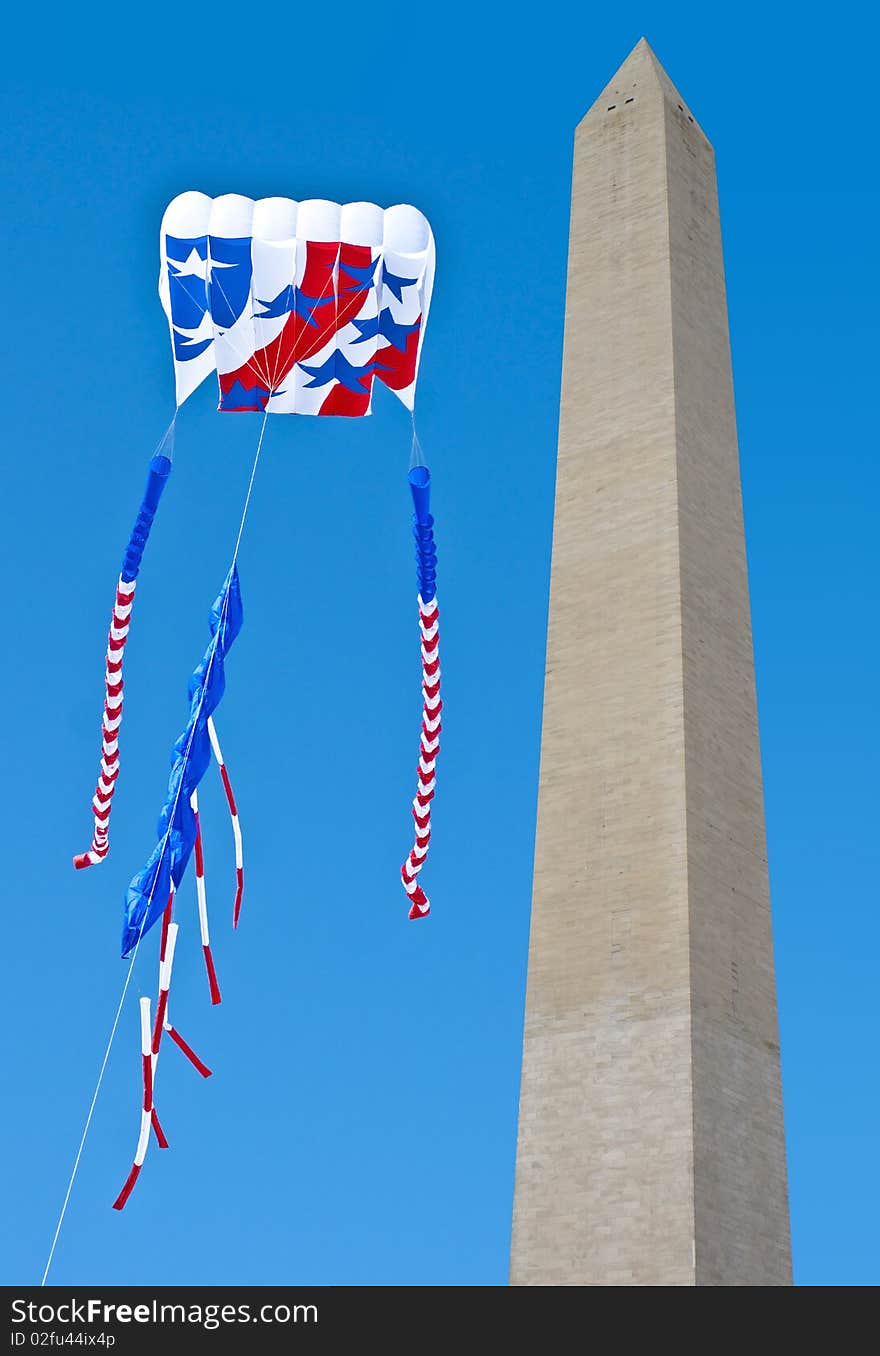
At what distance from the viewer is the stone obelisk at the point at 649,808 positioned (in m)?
17.5

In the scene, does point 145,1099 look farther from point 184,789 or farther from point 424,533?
point 424,533

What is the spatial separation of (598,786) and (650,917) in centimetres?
152

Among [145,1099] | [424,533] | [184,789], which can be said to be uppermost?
[424,533]

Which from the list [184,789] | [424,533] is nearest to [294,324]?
[424,533]

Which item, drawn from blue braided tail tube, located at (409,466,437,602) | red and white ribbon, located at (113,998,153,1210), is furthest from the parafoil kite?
red and white ribbon, located at (113,998,153,1210)

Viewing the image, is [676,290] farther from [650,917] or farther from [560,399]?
[650,917]

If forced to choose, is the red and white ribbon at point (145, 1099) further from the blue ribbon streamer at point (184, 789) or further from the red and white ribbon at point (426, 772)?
the red and white ribbon at point (426, 772)

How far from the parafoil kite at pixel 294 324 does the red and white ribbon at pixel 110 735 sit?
0.04ft

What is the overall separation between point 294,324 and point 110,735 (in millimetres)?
4038

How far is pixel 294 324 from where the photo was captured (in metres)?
18.8

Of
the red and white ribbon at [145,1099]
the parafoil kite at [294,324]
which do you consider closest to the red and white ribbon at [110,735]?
the parafoil kite at [294,324]

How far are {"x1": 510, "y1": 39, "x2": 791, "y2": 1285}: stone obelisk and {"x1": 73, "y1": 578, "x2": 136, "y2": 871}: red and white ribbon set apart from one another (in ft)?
13.2

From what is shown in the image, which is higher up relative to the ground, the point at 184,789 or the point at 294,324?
the point at 294,324

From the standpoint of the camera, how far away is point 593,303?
22.2 metres
